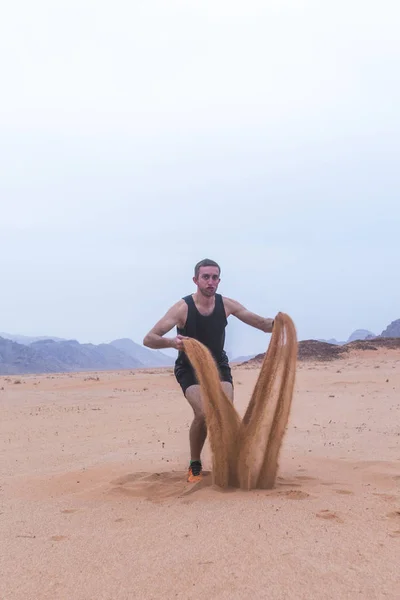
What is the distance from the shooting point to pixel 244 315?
562cm

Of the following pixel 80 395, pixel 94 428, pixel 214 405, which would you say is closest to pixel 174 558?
pixel 214 405

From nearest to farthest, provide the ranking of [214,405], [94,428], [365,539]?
[365,539]
[214,405]
[94,428]

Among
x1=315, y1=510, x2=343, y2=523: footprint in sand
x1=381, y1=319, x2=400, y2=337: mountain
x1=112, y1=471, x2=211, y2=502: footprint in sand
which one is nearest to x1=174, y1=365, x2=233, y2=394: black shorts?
x1=112, y1=471, x2=211, y2=502: footprint in sand

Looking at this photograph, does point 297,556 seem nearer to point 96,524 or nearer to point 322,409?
point 96,524

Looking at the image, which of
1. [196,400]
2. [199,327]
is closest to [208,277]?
[199,327]

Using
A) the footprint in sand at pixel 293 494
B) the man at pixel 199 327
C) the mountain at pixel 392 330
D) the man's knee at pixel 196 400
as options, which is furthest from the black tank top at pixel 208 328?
the mountain at pixel 392 330

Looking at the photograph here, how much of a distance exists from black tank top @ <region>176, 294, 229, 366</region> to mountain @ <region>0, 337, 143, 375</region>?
58659 mm

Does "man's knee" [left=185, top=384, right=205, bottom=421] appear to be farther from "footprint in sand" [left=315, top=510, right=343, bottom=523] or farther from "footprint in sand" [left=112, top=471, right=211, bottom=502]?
"footprint in sand" [left=315, top=510, right=343, bottom=523]

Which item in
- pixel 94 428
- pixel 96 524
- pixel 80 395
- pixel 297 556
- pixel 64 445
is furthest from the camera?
pixel 80 395

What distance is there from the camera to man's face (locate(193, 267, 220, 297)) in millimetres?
5289

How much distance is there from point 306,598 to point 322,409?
365 inches

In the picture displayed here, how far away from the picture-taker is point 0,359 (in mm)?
65000

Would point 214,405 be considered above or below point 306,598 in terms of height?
above

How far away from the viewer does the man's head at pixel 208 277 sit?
529 cm
